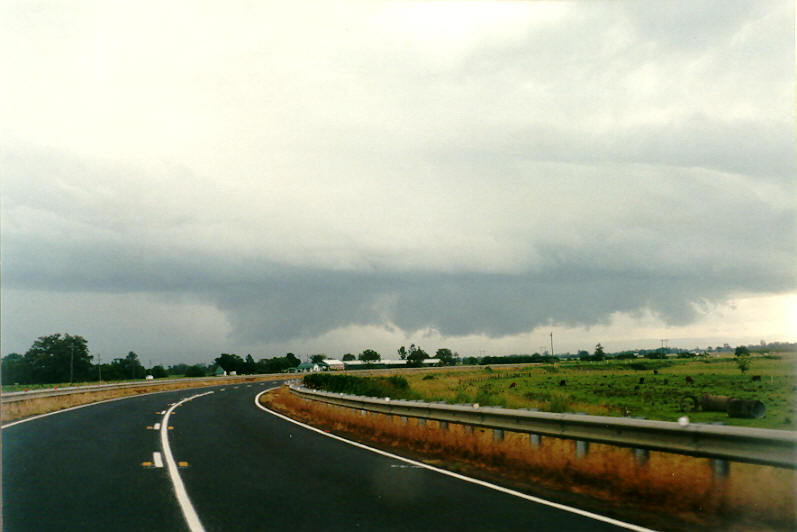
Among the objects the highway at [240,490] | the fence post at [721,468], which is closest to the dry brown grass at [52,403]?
the highway at [240,490]

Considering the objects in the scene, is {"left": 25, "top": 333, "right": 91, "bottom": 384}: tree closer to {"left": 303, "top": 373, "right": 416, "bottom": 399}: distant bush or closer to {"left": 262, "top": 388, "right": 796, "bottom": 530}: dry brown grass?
{"left": 303, "top": 373, "right": 416, "bottom": 399}: distant bush

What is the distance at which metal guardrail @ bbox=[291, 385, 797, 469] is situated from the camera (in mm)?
7086

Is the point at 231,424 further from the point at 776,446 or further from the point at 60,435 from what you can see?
the point at 776,446

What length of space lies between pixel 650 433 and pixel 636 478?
3.07ft

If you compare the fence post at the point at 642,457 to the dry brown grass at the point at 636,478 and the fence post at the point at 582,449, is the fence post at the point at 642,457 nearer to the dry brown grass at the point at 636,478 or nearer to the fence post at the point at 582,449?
the dry brown grass at the point at 636,478

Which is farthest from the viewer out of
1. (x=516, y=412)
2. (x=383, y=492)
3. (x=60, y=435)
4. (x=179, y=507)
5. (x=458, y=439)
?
(x=60, y=435)

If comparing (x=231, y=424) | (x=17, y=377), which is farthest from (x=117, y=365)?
(x=231, y=424)

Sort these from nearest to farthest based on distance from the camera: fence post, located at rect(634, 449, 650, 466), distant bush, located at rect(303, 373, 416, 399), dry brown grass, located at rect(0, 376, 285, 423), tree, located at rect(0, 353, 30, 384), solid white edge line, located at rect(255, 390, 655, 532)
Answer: solid white edge line, located at rect(255, 390, 655, 532) < fence post, located at rect(634, 449, 650, 466) < dry brown grass, located at rect(0, 376, 285, 423) < distant bush, located at rect(303, 373, 416, 399) < tree, located at rect(0, 353, 30, 384)

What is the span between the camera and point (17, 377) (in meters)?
127

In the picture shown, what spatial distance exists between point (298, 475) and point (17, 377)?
138 meters

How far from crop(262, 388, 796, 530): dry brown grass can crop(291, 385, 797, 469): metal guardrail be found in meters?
0.42

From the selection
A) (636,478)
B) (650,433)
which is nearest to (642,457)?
Answer: (636,478)

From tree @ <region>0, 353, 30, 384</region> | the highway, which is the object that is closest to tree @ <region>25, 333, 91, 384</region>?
tree @ <region>0, 353, 30, 384</region>

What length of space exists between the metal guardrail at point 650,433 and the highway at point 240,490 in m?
1.59
